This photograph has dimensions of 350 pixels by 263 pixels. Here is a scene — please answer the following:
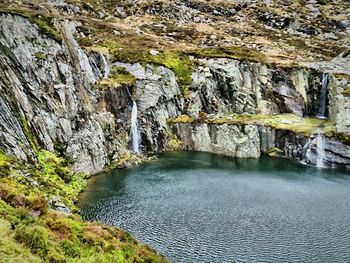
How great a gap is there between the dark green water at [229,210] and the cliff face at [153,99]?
29.5ft

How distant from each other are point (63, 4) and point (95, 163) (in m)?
99.1

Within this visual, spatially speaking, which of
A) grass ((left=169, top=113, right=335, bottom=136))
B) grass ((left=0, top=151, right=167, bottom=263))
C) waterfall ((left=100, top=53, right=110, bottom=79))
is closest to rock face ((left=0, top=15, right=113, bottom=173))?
waterfall ((left=100, top=53, right=110, bottom=79))

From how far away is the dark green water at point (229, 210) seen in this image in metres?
39.2

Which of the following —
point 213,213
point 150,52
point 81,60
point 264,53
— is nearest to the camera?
point 213,213

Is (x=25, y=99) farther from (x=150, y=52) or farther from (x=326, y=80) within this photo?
(x=326, y=80)

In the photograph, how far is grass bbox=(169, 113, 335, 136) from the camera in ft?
284

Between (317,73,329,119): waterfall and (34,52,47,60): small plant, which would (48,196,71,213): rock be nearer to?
(34,52,47,60): small plant

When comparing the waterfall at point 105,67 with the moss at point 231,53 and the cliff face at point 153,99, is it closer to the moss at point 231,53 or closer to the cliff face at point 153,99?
the cliff face at point 153,99

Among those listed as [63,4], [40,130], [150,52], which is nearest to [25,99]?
[40,130]

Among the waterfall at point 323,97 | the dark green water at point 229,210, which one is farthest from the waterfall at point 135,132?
the waterfall at point 323,97

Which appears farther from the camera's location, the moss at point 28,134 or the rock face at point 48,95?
the rock face at point 48,95

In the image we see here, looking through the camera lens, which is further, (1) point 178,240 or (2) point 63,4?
(2) point 63,4

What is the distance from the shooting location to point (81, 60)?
271 ft

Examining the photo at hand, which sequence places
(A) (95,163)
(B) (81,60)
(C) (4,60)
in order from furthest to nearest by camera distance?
(B) (81,60)
(A) (95,163)
(C) (4,60)
